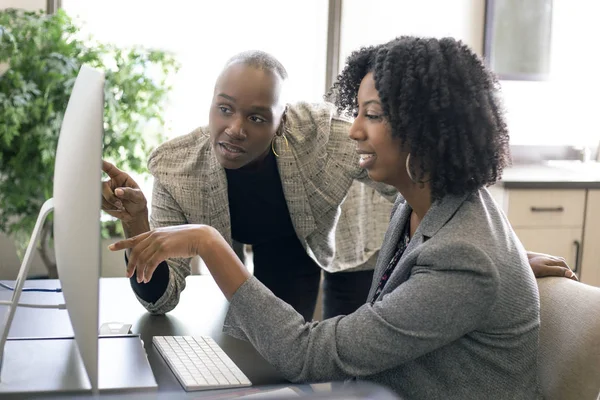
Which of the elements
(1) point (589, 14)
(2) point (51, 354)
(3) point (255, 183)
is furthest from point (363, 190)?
(1) point (589, 14)

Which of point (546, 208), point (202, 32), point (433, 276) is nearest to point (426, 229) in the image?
point (433, 276)

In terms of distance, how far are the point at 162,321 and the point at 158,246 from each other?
0.34 meters

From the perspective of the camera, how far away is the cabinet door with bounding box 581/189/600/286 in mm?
3871

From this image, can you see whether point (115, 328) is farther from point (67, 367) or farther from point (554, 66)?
point (554, 66)

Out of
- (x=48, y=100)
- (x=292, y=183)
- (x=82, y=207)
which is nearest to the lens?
(x=82, y=207)

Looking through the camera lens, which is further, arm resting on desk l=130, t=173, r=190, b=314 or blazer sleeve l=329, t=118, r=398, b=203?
blazer sleeve l=329, t=118, r=398, b=203

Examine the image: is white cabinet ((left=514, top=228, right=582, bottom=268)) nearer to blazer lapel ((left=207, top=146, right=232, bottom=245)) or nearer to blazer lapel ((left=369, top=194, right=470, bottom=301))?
blazer lapel ((left=207, top=146, right=232, bottom=245))

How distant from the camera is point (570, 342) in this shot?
1.24m

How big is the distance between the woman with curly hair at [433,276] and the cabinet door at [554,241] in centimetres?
260

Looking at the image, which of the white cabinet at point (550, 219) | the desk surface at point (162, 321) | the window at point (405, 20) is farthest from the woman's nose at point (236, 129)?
the window at point (405, 20)

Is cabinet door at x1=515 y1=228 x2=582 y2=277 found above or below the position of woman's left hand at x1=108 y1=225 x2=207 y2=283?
below

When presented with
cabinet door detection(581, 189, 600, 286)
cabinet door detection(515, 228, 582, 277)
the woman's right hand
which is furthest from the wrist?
cabinet door detection(581, 189, 600, 286)

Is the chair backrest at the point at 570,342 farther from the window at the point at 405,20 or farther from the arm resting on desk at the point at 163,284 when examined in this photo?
the window at the point at 405,20

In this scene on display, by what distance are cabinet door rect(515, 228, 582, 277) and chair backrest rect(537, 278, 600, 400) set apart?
255 centimetres
